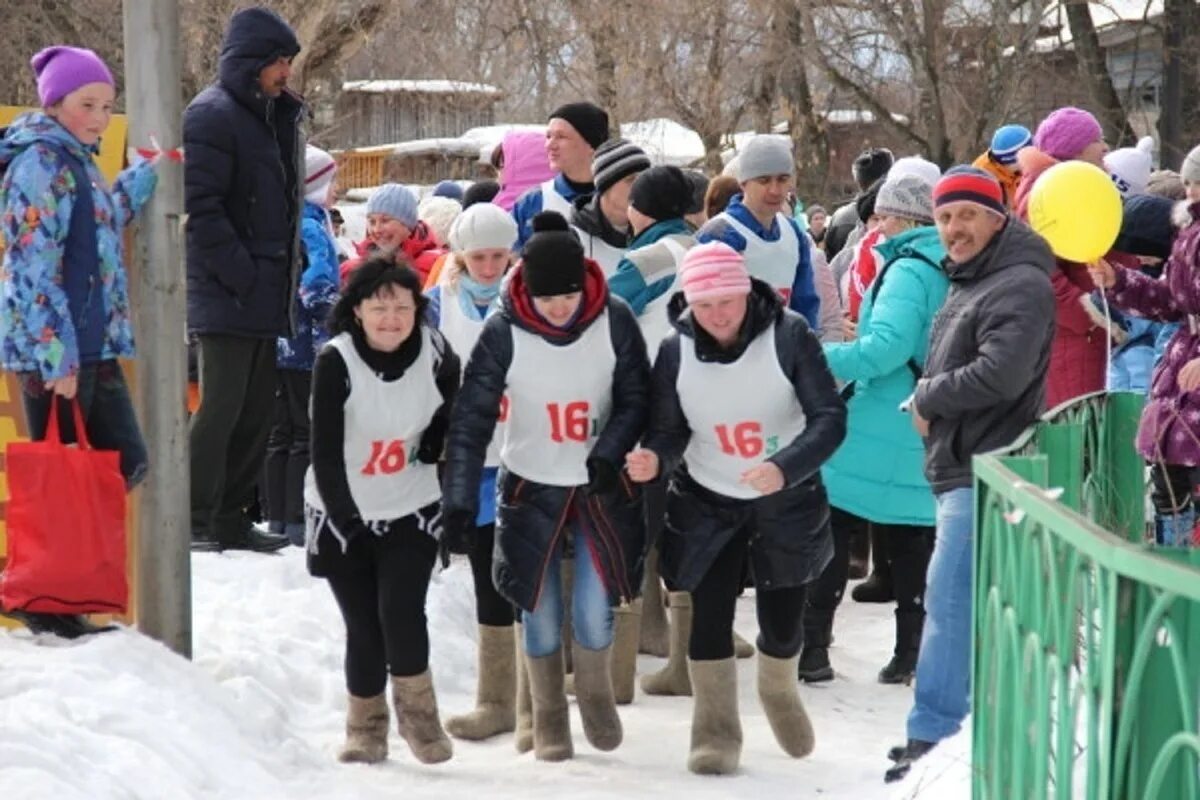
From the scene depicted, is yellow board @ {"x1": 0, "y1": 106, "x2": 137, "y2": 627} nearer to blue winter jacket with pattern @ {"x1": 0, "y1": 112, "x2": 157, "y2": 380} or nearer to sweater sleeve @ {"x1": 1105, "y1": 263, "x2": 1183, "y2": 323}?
blue winter jacket with pattern @ {"x1": 0, "y1": 112, "x2": 157, "y2": 380}

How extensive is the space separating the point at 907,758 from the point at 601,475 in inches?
52.5

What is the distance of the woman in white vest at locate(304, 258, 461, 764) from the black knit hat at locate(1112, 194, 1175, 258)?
364 cm

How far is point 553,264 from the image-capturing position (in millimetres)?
6305

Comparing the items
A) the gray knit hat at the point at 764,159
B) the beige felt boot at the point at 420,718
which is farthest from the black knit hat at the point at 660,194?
the beige felt boot at the point at 420,718

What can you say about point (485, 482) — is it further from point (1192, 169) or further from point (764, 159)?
point (1192, 169)

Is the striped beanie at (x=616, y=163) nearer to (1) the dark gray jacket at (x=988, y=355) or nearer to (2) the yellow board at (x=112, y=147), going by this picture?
(1) the dark gray jacket at (x=988, y=355)

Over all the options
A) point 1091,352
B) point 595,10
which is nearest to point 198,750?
point 1091,352

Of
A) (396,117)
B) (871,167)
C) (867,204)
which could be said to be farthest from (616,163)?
(396,117)

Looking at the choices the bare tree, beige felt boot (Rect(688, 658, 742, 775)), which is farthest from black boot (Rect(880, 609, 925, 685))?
the bare tree

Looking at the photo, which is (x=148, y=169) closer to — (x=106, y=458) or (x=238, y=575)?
(x=106, y=458)

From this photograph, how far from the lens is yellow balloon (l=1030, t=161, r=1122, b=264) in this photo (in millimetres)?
6855

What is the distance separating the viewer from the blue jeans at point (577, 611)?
6.52 m

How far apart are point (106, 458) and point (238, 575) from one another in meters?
1.84

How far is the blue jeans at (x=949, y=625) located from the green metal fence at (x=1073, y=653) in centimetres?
76
